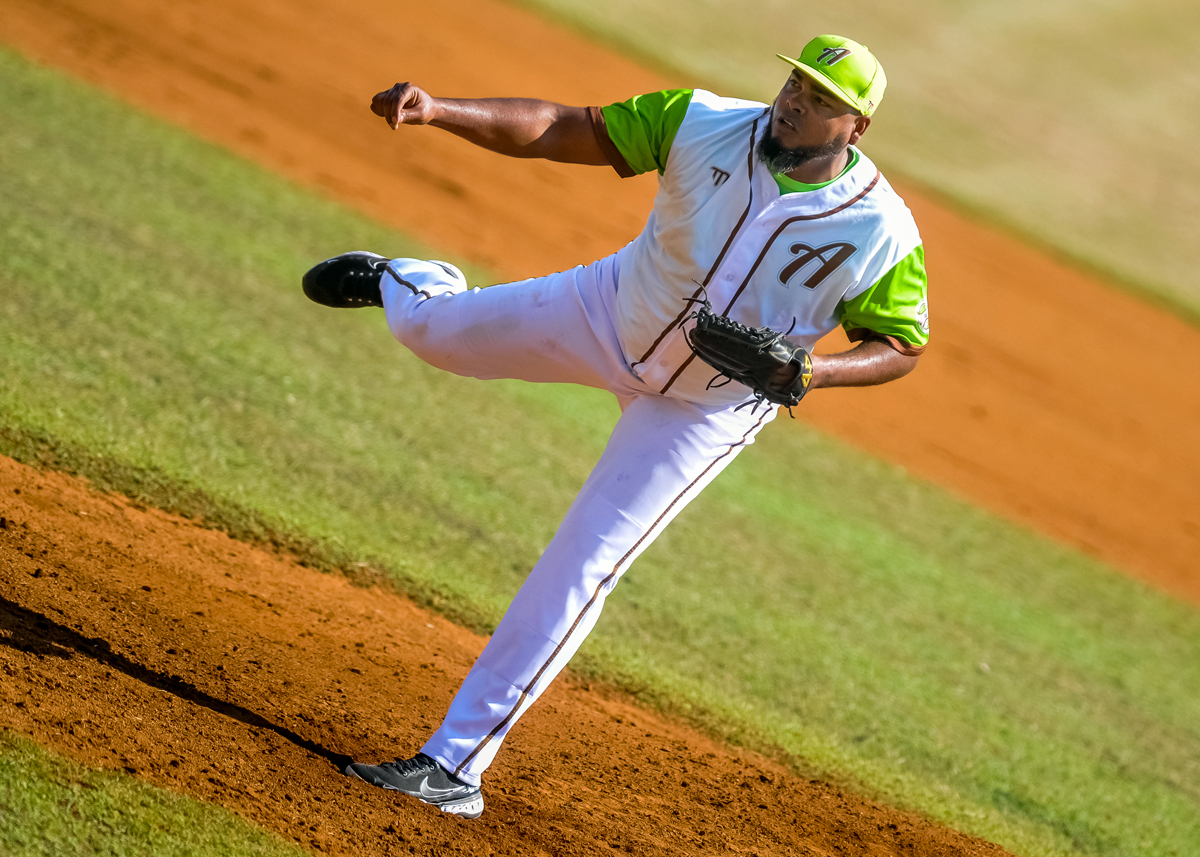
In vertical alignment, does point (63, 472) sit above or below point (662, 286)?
below

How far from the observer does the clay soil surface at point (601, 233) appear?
9.32 meters

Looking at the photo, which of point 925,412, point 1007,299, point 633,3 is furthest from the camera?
point 633,3

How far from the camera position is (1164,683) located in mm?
6547

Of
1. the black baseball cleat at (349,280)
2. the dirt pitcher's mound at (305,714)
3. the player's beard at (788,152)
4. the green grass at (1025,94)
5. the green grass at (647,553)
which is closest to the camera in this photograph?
the dirt pitcher's mound at (305,714)

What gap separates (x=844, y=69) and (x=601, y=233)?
7.99m

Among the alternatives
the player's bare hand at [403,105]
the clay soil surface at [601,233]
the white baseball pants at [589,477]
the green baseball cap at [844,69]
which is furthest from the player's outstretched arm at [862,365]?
the clay soil surface at [601,233]

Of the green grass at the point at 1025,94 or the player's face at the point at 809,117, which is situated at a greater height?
the green grass at the point at 1025,94

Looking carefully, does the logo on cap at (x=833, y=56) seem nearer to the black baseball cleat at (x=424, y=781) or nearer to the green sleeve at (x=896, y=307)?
the green sleeve at (x=896, y=307)

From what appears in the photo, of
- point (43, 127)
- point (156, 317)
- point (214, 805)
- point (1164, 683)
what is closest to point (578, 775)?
point (214, 805)

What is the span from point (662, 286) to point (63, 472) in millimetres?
2663

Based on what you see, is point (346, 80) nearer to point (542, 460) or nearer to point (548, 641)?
point (542, 460)

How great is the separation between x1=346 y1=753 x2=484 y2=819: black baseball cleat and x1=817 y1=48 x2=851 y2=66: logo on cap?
2.26 meters

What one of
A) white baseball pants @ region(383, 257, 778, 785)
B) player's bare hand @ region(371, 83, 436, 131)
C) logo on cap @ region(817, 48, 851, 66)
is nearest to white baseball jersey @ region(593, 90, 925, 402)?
white baseball pants @ region(383, 257, 778, 785)

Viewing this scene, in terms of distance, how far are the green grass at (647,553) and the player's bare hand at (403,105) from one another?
2182 mm
